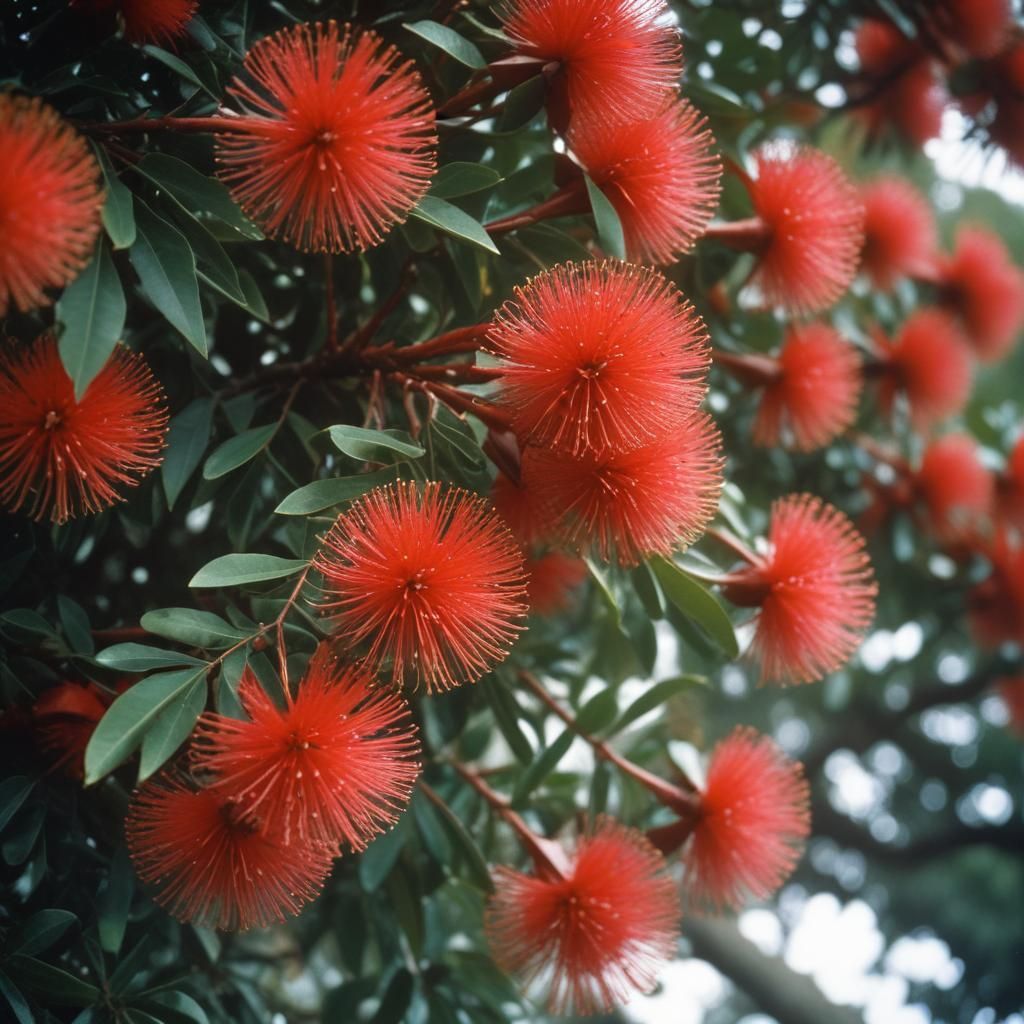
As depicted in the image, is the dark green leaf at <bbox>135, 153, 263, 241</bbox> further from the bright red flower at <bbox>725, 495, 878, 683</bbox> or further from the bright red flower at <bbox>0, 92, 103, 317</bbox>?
the bright red flower at <bbox>725, 495, 878, 683</bbox>

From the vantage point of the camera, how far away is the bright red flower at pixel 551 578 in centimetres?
171

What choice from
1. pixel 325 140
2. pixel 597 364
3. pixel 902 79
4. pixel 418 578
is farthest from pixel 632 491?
pixel 902 79

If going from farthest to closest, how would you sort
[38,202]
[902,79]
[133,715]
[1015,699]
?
[1015,699] → [902,79] → [133,715] → [38,202]

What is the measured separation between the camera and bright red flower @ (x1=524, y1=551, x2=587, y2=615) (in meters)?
1.71

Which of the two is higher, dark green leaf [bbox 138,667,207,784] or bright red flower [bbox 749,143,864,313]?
bright red flower [bbox 749,143,864,313]

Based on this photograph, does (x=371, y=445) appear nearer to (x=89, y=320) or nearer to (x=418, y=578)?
(x=418, y=578)

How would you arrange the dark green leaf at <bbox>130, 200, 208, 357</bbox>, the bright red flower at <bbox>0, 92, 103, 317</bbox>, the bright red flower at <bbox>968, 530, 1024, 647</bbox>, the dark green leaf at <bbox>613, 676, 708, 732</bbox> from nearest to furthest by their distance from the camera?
the bright red flower at <bbox>0, 92, 103, 317</bbox> < the dark green leaf at <bbox>130, 200, 208, 357</bbox> < the dark green leaf at <bbox>613, 676, 708, 732</bbox> < the bright red flower at <bbox>968, 530, 1024, 647</bbox>

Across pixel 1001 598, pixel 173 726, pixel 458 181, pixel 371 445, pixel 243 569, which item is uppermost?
pixel 458 181

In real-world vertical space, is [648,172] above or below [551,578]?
above

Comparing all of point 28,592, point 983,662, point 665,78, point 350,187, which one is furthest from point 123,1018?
point 983,662

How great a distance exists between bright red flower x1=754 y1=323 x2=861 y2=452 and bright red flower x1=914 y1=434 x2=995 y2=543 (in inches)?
25.0

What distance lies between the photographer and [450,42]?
4.33ft

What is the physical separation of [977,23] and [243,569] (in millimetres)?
1908

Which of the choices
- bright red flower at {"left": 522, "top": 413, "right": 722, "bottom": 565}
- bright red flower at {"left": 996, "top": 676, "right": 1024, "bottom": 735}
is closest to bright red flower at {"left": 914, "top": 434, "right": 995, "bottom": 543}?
bright red flower at {"left": 996, "top": 676, "right": 1024, "bottom": 735}
